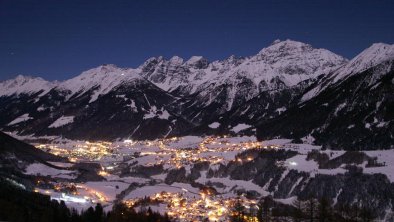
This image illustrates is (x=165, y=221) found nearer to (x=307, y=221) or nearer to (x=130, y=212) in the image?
(x=130, y=212)

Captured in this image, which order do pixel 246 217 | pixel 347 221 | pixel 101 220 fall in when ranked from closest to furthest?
pixel 347 221
pixel 101 220
pixel 246 217

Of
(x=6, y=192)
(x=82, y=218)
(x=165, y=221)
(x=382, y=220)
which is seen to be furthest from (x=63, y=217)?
(x=382, y=220)

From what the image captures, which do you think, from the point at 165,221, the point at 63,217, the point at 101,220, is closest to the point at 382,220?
the point at 165,221

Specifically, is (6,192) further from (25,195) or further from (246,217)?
(246,217)

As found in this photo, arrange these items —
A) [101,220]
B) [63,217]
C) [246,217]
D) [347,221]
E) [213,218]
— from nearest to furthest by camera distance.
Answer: [347,221] < [63,217] < [101,220] < [246,217] < [213,218]

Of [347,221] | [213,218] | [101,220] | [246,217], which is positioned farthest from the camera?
[213,218]

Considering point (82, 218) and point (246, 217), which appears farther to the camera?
point (246, 217)

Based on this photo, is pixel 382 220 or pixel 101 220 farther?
pixel 382 220

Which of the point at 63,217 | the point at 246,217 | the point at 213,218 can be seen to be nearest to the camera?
the point at 63,217
